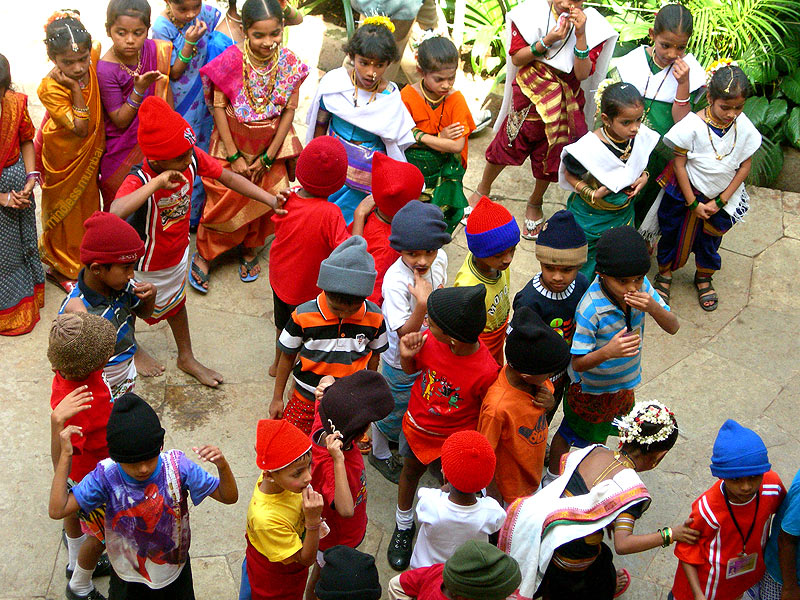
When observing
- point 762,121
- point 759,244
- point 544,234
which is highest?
point 544,234

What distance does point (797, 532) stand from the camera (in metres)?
3.30

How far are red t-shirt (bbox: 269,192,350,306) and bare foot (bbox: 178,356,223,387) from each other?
26.5 inches

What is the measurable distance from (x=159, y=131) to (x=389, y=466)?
207cm

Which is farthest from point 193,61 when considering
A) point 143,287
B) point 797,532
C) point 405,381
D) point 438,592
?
point 797,532

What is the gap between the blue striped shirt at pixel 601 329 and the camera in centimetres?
408

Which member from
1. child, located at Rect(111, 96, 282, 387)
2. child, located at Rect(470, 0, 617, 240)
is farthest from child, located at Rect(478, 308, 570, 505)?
child, located at Rect(470, 0, 617, 240)

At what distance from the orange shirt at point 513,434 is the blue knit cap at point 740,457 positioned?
0.76m

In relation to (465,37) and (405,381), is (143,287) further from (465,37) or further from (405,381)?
(465,37)

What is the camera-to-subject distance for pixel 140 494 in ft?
10.6

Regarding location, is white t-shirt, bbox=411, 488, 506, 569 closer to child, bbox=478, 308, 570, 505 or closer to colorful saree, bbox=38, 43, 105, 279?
child, bbox=478, 308, 570, 505

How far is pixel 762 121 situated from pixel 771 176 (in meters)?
0.45

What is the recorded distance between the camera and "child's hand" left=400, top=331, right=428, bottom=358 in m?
3.84

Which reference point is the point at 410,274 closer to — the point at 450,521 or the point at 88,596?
the point at 450,521

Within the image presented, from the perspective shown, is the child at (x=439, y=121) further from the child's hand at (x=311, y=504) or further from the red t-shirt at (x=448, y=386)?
the child's hand at (x=311, y=504)
